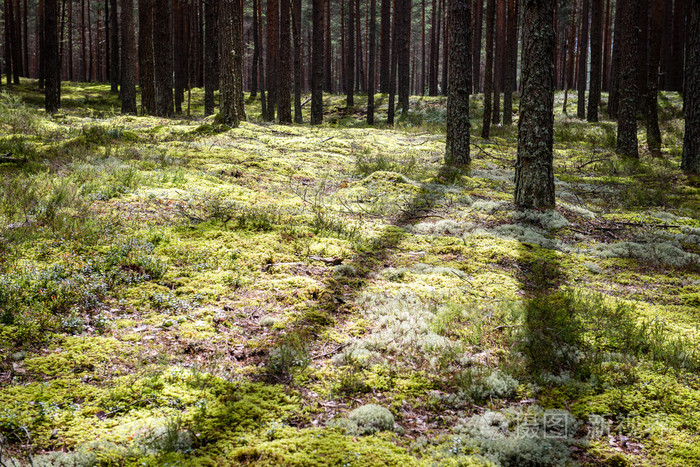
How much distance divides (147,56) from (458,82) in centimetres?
1264

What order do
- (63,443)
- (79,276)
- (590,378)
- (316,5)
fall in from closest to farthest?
(63,443)
(590,378)
(79,276)
(316,5)

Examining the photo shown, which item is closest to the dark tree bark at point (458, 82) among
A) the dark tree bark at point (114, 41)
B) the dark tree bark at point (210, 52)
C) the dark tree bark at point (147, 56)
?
the dark tree bark at point (147, 56)

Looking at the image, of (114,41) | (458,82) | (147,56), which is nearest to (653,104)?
(458,82)

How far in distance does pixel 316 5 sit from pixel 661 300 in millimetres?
23966

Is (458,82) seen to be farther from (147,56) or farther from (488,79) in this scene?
(147,56)

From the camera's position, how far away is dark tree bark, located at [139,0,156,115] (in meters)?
17.0

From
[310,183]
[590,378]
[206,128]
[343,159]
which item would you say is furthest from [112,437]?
[206,128]

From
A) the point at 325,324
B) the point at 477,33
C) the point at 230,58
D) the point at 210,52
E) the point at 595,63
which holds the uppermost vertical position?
the point at 477,33

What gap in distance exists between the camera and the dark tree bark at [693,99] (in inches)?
463

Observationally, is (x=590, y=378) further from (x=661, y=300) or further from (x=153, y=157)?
(x=153, y=157)

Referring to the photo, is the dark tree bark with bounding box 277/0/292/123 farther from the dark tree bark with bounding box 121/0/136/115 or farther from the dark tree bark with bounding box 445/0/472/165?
the dark tree bark with bounding box 445/0/472/165

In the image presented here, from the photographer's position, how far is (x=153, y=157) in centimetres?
1006

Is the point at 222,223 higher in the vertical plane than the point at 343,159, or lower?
lower

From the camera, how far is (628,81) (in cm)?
1455
